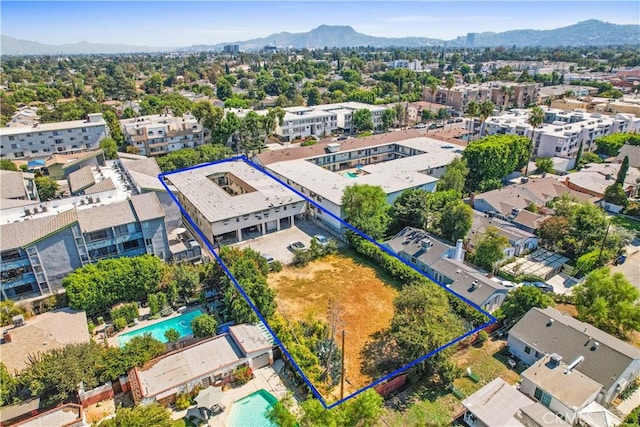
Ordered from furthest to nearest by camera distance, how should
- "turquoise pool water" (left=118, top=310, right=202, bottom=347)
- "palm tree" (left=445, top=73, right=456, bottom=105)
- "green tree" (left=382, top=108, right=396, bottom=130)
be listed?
"palm tree" (left=445, top=73, right=456, bottom=105) < "green tree" (left=382, top=108, right=396, bottom=130) < "turquoise pool water" (left=118, top=310, right=202, bottom=347)

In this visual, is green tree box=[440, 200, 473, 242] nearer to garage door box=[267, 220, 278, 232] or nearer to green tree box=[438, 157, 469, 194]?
green tree box=[438, 157, 469, 194]

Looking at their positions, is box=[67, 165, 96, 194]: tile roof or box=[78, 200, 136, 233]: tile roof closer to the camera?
box=[78, 200, 136, 233]: tile roof

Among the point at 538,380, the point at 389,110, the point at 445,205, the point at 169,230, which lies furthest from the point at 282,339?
Result: the point at 389,110

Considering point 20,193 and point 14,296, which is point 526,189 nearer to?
point 14,296

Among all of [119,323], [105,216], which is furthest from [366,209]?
[119,323]

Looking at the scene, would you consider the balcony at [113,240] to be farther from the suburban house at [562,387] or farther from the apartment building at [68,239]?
the suburban house at [562,387]

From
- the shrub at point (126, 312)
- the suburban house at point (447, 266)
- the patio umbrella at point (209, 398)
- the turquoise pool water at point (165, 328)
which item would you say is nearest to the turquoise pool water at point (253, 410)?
the patio umbrella at point (209, 398)

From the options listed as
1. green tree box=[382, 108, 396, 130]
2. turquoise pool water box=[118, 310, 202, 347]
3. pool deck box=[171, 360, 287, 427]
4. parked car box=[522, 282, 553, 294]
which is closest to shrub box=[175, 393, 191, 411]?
pool deck box=[171, 360, 287, 427]

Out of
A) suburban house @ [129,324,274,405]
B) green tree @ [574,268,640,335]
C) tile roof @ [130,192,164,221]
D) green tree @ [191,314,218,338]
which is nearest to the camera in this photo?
suburban house @ [129,324,274,405]
